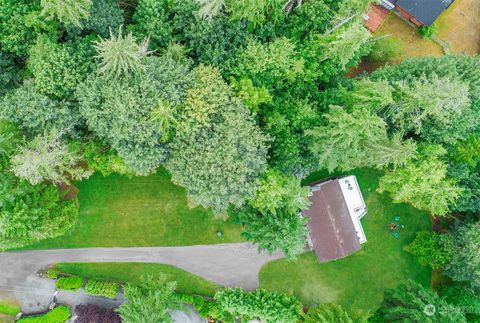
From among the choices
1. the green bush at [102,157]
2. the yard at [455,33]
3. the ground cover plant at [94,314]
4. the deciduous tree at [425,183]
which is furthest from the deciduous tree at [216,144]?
the yard at [455,33]

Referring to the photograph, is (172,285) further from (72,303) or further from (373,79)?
(373,79)

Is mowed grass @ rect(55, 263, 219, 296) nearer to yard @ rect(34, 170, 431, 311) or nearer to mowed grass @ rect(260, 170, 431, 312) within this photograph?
yard @ rect(34, 170, 431, 311)

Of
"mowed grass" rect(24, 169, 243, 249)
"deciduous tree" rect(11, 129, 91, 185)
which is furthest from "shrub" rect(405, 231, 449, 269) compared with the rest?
"deciduous tree" rect(11, 129, 91, 185)

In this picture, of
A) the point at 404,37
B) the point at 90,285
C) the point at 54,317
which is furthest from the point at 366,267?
the point at 54,317

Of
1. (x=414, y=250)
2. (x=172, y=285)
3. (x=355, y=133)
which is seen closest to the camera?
(x=355, y=133)

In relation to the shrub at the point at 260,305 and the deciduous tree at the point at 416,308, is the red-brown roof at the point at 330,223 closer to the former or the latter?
the shrub at the point at 260,305

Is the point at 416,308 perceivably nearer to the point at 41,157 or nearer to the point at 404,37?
the point at 404,37

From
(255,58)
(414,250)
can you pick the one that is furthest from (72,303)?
(414,250)
